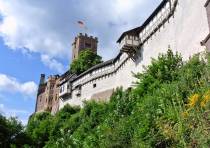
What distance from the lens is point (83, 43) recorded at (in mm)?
77312

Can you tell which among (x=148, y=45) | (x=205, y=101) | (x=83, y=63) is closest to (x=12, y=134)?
(x=148, y=45)

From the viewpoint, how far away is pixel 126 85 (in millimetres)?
37625

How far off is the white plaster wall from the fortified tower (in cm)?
3631

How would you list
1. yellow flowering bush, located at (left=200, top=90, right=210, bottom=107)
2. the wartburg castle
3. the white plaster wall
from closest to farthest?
yellow flowering bush, located at (left=200, top=90, right=210, bottom=107) < the white plaster wall < the wartburg castle

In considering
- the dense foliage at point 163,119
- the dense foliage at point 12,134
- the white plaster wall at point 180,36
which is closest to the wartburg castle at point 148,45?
the white plaster wall at point 180,36

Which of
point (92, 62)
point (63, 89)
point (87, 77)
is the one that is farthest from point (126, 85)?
point (92, 62)

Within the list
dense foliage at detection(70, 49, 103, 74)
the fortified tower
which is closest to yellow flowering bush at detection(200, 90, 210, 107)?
dense foliage at detection(70, 49, 103, 74)

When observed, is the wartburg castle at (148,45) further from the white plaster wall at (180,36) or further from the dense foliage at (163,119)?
the dense foliage at (163,119)

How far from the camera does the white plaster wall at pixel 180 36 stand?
22.3 metres

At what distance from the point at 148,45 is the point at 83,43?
44911 millimetres

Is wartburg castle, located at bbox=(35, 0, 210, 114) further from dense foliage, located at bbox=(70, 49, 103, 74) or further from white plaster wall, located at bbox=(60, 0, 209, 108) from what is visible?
dense foliage, located at bbox=(70, 49, 103, 74)

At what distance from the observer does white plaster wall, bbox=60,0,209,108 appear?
73.3ft

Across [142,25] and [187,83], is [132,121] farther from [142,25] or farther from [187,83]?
[142,25]

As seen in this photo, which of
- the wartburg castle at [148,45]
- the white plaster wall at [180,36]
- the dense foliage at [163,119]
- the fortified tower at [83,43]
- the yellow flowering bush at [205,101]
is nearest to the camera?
the yellow flowering bush at [205,101]
